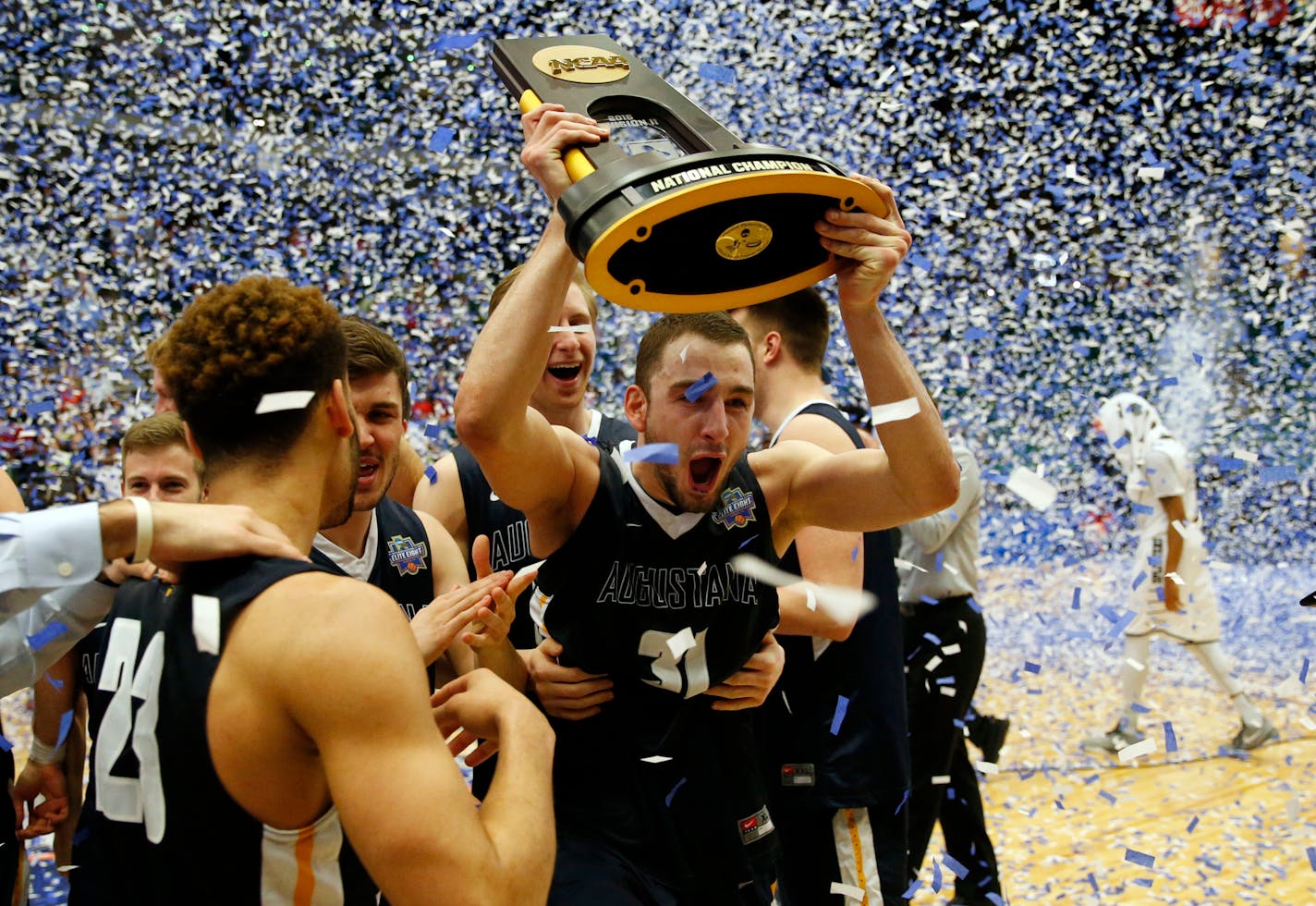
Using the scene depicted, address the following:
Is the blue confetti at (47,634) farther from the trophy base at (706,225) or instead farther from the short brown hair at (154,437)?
the trophy base at (706,225)

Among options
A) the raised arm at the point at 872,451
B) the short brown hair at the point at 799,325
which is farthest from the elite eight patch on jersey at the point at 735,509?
the short brown hair at the point at 799,325

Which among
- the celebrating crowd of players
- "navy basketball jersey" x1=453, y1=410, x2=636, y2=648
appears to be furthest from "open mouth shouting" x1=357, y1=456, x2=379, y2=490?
"navy basketball jersey" x1=453, y1=410, x2=636, y2=648

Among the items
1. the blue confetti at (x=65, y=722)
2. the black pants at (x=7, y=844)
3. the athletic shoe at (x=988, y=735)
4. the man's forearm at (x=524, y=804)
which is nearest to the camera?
the man's forearm at (x=524, y=804)

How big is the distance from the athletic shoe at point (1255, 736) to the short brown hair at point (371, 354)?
5.34 m

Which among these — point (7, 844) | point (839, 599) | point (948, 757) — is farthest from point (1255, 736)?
point (7, 844)

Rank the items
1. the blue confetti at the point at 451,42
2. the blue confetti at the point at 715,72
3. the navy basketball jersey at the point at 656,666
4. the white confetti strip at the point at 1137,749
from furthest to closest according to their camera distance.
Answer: the blue confetti at the point at 715,72 < the white confetti strip at the point at 1137,749 < the blue confetti at the point at 451,42 < the navy basketball jersey at the point at 656,666

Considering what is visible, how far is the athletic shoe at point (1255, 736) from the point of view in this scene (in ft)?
20.0

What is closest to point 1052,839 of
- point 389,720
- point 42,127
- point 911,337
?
point 389,720

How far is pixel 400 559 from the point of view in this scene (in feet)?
8.65

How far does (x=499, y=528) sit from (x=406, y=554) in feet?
1.20

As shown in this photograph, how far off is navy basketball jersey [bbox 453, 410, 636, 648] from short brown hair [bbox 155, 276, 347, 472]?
49.8 inches

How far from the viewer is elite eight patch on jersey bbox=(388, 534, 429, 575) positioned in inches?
104

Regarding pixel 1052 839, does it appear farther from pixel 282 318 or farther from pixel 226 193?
pixel 226 193

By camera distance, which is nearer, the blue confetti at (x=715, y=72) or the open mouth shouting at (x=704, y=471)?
the open mouth shouting at (x=704, y=471)
